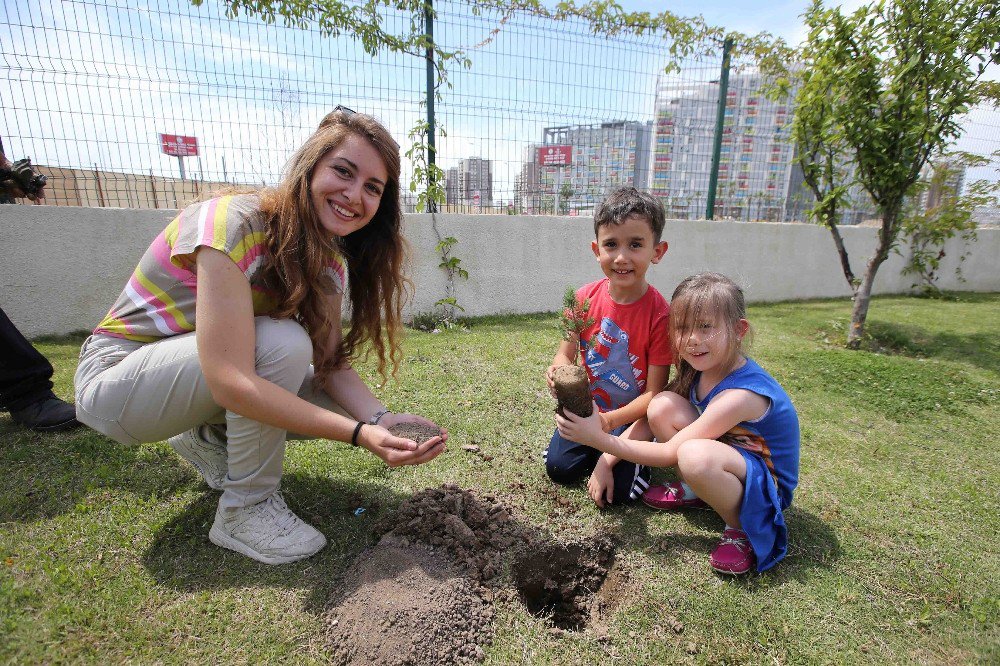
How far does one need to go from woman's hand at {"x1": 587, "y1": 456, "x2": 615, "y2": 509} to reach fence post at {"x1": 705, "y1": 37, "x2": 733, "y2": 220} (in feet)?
19.2

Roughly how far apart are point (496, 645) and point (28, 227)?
17.5 ft

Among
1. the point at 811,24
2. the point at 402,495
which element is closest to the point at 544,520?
the point at 402,495

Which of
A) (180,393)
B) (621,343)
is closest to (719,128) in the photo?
(621,343)

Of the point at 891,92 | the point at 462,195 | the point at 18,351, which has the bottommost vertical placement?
the point at 18,351

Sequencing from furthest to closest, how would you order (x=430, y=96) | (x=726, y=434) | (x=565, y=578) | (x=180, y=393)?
1. (x=430, y=96)
2. (x=726, y=434)
3. (x=565, y=578)
4. (x=180, y=393)

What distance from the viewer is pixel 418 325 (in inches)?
222

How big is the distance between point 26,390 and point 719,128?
7509 millimetres

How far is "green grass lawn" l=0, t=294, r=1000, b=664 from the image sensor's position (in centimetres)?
164

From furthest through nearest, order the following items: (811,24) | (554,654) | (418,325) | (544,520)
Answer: (418,325)
(811,24)
(544,520)
(554,654)

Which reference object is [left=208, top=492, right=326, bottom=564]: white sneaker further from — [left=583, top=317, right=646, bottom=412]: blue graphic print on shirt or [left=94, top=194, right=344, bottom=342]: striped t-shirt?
[left=583, top=317, right=646, bottom=412]: blue graphic print on shirt

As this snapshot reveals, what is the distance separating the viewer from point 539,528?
220 centimetres

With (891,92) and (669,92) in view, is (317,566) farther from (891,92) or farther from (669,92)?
(669,92)

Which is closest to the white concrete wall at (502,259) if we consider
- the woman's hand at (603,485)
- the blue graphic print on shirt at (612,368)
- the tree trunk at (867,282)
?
the tree trunk at (867,282)

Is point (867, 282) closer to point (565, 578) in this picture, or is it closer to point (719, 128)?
point (719, 128)
